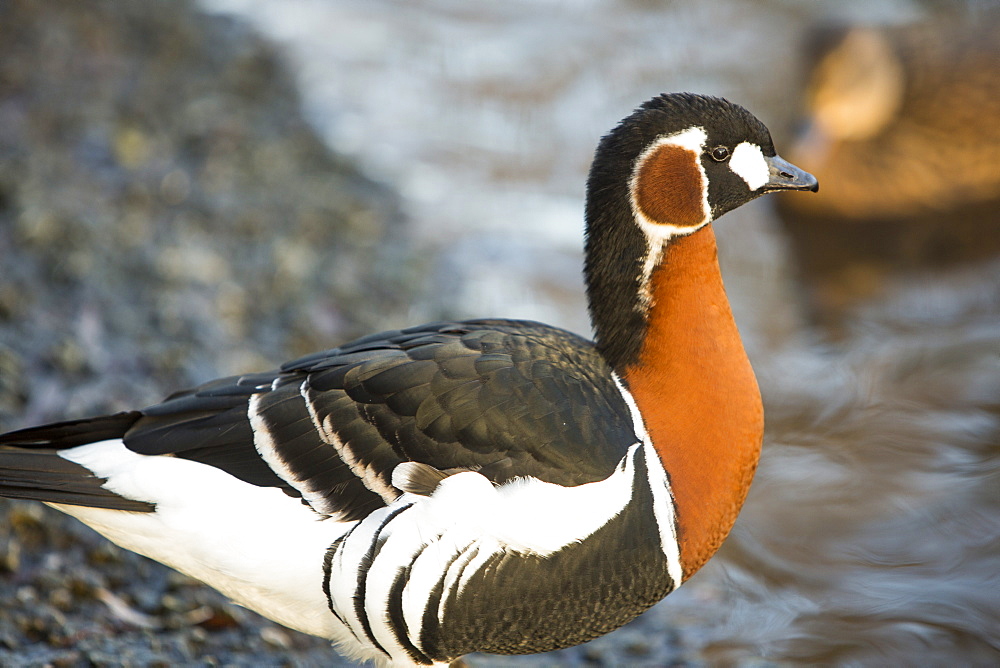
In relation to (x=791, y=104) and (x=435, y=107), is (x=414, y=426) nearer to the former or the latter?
(x=791, y=104)

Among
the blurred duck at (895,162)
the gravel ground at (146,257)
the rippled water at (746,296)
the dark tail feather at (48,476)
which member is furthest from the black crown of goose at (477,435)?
the blurred duck at (895,162)

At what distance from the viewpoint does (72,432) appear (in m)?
3.11

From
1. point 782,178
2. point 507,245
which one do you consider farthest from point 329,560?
point 507,245

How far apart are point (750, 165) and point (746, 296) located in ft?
10.8

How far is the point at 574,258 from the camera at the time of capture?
21.5 feet

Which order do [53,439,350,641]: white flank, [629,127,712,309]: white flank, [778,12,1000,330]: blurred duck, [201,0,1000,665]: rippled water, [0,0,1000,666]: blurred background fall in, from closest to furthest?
[53,439,350,641]: white flank < [629,127,712,309]: white flank < [0,0,1000,666]: blurred background < [201,0,1000,665]: rippled water < [778,12,1000,330]: blurred duck

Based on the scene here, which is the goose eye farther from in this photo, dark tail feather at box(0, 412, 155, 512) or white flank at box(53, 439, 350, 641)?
dark tail feather at box(0, 412, 155, 512)

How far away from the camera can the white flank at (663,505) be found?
118 inches

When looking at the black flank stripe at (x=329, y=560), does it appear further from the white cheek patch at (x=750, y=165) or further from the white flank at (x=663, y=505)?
the white cheek patch at (x=750, y=165)

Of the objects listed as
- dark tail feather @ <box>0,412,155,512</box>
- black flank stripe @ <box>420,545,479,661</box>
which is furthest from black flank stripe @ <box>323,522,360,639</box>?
dark tail feather @ <box>0,412,155,512</box>

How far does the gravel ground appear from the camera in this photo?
11.4ft

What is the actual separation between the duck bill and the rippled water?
1792 mm

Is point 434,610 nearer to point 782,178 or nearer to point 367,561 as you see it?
point 367,561

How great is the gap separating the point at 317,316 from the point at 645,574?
Result: 9.20ft
